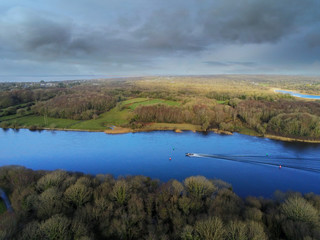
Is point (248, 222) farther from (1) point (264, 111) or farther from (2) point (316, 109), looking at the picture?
(2) point (316, 109)

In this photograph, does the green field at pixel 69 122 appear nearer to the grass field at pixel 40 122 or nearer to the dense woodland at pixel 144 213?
the grass field at pixel 40 122

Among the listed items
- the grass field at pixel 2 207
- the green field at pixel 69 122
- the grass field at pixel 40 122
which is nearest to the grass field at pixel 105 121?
the green field at pixel 69 122

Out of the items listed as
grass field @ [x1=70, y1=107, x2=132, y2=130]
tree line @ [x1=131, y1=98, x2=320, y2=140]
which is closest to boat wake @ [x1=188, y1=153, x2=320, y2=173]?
tree line @ [x1=131, y1=98, x2=320, y2=140]

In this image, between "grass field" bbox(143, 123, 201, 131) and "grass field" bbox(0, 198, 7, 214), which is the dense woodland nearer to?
"grass field" bbox(0, 198, 7, 214)

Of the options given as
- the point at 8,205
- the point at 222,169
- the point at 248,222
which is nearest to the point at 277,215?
the point at 248,222

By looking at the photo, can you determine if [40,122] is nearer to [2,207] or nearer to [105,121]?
[105,121]
